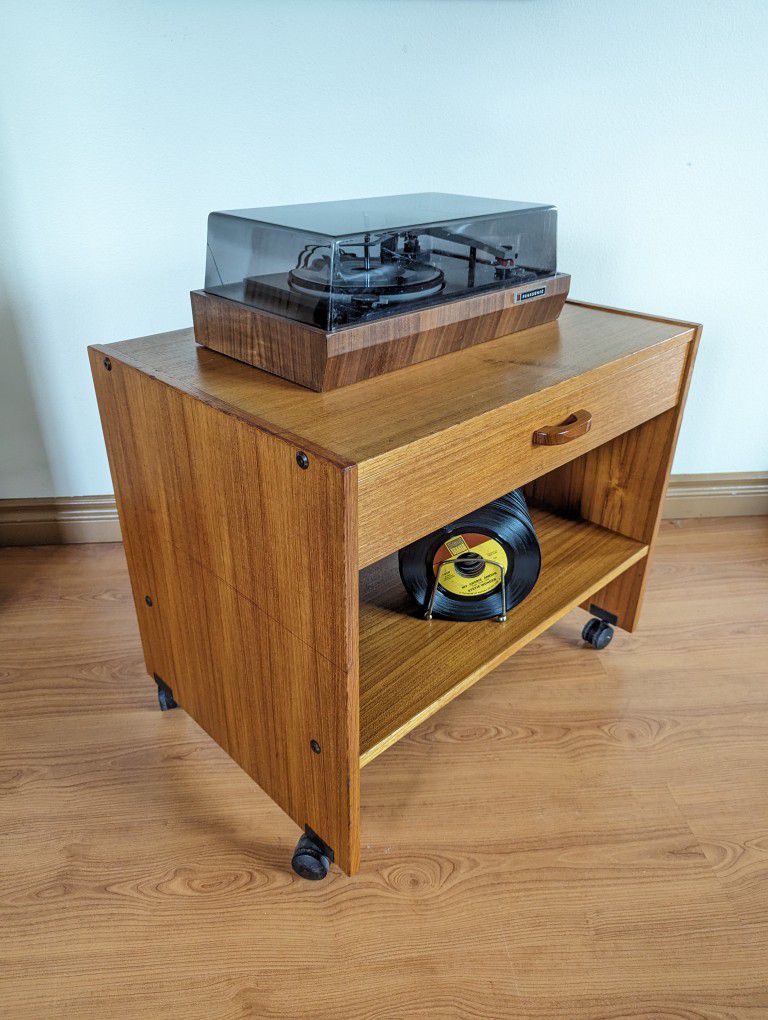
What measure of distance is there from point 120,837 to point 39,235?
3.52ft

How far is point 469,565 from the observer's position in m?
1.11

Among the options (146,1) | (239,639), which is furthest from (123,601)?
(146,1)

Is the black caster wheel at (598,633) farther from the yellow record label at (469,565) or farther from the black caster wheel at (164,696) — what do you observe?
the black caster wheel at (164,696)

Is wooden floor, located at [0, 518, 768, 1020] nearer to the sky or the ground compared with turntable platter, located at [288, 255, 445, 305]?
nearer to the ground

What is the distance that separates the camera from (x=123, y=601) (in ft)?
5.00

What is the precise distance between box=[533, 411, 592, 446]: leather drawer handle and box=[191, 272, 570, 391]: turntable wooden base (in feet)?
0.55

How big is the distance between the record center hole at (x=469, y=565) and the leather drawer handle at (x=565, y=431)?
254 millimetres

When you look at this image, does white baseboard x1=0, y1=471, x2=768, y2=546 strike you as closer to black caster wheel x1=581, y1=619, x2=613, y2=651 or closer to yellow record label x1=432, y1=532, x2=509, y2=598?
black caster wheel x1=581, y1=619, x2=613, y2=651

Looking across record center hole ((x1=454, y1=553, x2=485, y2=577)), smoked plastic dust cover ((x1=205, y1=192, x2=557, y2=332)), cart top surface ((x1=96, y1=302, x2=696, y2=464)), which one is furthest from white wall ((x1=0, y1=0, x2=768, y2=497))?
record center hole ((x1=454, y1=553, x2=485, y2=577))

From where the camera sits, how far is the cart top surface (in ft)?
2.45

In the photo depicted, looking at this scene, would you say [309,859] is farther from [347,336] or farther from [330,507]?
[347,336]

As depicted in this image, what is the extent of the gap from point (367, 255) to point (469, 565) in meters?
0.47

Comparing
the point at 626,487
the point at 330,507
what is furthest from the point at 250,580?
the point at 626,487

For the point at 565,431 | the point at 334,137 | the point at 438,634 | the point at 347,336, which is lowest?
the point at 438,634
